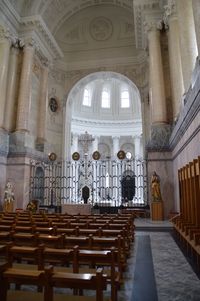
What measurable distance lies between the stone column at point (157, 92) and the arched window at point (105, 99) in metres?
15.0

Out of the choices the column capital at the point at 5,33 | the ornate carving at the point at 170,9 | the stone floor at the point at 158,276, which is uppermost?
the column capital at the point at 5,33

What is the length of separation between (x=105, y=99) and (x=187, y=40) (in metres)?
20.1

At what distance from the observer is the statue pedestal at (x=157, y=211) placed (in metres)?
12.0

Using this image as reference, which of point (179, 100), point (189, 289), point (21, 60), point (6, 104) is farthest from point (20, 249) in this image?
point (21, 60)

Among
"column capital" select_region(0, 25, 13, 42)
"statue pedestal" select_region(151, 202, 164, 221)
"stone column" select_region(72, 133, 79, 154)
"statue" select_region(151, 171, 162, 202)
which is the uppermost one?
"column capital" select_region(0, 25, 13, 42)

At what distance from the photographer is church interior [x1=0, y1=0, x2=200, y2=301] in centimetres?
346

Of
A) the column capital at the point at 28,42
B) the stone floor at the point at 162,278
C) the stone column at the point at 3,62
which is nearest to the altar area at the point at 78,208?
the stone column at the point at 3,62

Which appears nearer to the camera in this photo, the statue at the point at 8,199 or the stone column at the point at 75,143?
the statue at the point at 8,199

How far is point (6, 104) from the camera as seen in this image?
15.5 m

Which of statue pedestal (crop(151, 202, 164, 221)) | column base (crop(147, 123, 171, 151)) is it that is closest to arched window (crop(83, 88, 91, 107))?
Result: column base (crop(147, 123, 171, 151))

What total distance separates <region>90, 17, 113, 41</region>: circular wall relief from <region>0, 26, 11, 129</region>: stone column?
9.07m

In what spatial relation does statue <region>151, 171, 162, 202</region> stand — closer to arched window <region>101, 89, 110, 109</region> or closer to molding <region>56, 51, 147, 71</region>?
molding <region>56, 51, 147, 71</region>

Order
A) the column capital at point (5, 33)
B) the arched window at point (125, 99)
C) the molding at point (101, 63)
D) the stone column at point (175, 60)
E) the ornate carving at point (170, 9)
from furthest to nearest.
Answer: the arched window at point (125, 99) → the molding at point (101, 63) → the column capital at point (5, 33) → the stone column at point (175, 60) → the ornate carving at point (170, 9)

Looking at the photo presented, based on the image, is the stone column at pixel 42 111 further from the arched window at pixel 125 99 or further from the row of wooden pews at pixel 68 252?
the arched window at pixel 125 99
